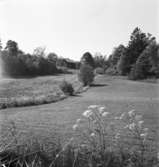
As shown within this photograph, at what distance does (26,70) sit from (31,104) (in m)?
13.2

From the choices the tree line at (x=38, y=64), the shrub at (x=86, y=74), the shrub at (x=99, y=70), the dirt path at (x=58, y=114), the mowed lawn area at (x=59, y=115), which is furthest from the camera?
the shrub at (x=99, y=70)

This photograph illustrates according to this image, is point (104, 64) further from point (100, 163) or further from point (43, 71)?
point (100, 163)

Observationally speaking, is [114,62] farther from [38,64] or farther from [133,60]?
[38,64]

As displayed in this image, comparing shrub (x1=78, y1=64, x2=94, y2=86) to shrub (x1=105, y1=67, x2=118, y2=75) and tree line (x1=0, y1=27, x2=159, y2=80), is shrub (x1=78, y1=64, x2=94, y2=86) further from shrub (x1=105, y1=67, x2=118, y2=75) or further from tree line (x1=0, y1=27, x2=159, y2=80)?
shrub (x1=105, y1=67, x2=118, y2=75)

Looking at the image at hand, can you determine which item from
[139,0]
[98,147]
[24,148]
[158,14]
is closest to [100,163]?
[98,147]

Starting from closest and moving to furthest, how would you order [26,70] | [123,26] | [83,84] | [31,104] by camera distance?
[123,26], [31,104], [83,84], [26,70]

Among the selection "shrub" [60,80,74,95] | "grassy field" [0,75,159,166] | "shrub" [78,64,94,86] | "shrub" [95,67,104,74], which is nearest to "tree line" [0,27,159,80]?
"shrub" [95,67,104,74]

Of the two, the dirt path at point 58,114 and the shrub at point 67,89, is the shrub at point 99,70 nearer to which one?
the shrub at point 67,89

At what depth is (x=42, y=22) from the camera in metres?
2.37

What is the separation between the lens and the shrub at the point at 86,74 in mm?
16438

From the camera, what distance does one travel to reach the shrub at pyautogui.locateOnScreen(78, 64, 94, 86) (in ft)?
53.9

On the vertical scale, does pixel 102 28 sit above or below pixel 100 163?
above

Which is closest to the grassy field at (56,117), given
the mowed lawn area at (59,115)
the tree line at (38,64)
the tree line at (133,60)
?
the mowed lawn area at (59,115)

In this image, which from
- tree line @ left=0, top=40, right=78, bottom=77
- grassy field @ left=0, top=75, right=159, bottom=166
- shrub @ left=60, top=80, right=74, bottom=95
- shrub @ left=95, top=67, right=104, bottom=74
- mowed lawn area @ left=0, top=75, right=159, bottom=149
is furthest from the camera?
shrub @ left=95, top=67, right=104, bottom=74
